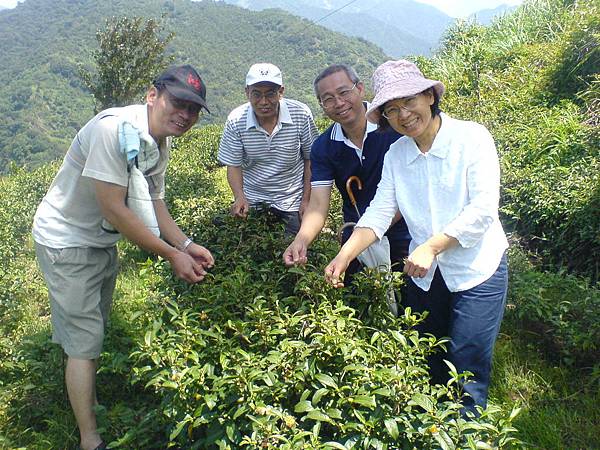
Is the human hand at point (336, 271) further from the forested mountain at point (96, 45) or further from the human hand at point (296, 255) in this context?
the forested mountain at point (96, 45)

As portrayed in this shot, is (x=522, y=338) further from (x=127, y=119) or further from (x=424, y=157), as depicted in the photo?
(x=127, y=119)

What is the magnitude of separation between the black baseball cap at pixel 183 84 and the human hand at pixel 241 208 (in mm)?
1066

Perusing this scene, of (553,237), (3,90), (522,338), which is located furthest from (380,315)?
(3,90)

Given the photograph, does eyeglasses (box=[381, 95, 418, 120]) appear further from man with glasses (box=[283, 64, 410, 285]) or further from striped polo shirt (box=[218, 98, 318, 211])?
striped polo shirt (box=[218, 98, 318, 211])

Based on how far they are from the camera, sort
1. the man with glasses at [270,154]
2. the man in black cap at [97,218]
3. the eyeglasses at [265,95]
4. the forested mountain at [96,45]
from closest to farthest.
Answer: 1. the man in black cap at [97,218]
2. the eyeglasses at [265,95]
3. the man with glasses at [270,154]
4. the forested mountain at [96,45]

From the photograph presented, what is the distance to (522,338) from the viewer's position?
145 inches

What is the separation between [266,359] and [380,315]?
0.60 m

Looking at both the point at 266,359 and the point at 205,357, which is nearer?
the point at 266,359

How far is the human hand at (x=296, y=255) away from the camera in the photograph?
2.63m

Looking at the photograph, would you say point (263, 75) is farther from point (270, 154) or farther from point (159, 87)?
point (159, 87)

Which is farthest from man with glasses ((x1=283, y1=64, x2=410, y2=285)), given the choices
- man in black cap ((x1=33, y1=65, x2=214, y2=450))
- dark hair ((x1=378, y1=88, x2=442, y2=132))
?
man in black cap ((x1=33, y1=65, x2=214, y2=450))

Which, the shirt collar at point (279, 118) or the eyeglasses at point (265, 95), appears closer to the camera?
the eyeglasses at point (265, 95)

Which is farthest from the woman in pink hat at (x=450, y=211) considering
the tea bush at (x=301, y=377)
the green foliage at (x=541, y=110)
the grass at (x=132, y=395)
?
the green foliage at (x=541, y=110)

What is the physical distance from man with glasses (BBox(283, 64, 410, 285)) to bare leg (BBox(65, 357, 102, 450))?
1294 mm
